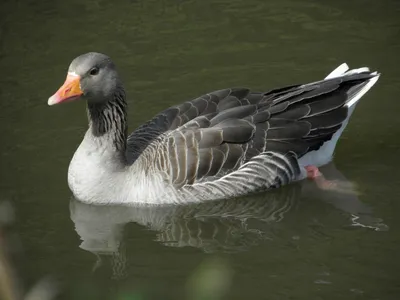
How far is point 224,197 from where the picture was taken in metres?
8.17

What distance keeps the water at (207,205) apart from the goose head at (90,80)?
1.30 m

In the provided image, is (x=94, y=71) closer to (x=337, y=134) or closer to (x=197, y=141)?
(x=197, y=141)

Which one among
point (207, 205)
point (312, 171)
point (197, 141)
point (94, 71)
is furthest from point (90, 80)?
point (312, 171)

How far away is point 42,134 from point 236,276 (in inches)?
167

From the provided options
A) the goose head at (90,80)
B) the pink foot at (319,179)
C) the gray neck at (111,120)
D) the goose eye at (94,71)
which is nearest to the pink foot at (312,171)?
the pink foot at (319,179)

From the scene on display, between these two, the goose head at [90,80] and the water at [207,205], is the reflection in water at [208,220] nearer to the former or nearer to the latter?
the water at [207,205]

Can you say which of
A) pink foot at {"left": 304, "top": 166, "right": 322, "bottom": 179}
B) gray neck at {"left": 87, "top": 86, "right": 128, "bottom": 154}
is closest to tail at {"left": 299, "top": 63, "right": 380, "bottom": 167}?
pink foot at {"left": 304, "top": 166, "right": 322, "bottom": 179}

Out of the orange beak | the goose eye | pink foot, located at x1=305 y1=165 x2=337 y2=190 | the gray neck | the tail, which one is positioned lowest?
pink foot, located at x1=305 y1=165 x2=337 y2=190

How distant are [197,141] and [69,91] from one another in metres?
1.44

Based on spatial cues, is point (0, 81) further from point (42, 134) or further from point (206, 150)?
point (206, 150)

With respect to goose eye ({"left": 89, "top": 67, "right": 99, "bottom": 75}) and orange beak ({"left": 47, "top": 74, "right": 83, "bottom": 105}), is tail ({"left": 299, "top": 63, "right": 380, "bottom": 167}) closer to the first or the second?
goose eye ({"left": 89, "top": 67, "right": 99, "bottom": 75})

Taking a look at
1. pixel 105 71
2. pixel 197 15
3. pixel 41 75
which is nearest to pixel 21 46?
pixel 41 75

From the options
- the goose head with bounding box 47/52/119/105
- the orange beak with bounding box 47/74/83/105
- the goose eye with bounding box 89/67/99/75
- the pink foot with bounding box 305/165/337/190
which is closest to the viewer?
the orange beak with bounding box 47/74/83/105

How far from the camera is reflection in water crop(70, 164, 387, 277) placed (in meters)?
7.47
